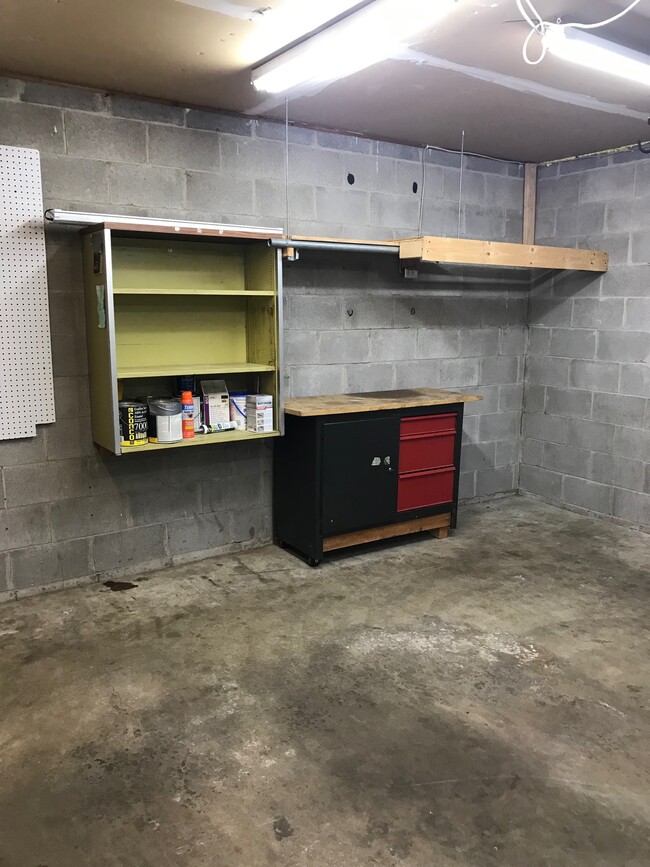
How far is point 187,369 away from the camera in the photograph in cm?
347

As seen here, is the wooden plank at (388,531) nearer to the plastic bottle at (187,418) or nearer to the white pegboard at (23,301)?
the plastic bottle at (187,418)

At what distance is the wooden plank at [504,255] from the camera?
13.0 ft

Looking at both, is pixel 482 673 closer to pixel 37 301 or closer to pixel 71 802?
pixel 71 802

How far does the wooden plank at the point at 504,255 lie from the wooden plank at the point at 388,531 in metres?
1.57

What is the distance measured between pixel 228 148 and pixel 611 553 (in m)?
3.22

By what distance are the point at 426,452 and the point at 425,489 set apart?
0.23 metres

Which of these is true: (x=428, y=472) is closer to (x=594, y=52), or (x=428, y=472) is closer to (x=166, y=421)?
(x=166, y=421)

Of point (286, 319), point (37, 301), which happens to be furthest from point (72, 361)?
point (286, 319)

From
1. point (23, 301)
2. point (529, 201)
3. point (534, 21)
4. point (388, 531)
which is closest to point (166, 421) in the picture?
point (23, 301)

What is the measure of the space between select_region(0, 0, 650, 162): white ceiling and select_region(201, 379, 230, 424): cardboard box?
4.76ft

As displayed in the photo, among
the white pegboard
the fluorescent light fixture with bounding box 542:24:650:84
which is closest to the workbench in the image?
the white pegboard

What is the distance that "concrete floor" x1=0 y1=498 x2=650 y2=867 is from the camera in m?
1.91

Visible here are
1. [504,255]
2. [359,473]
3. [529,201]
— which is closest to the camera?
[359,473]

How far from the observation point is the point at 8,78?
307 cm
